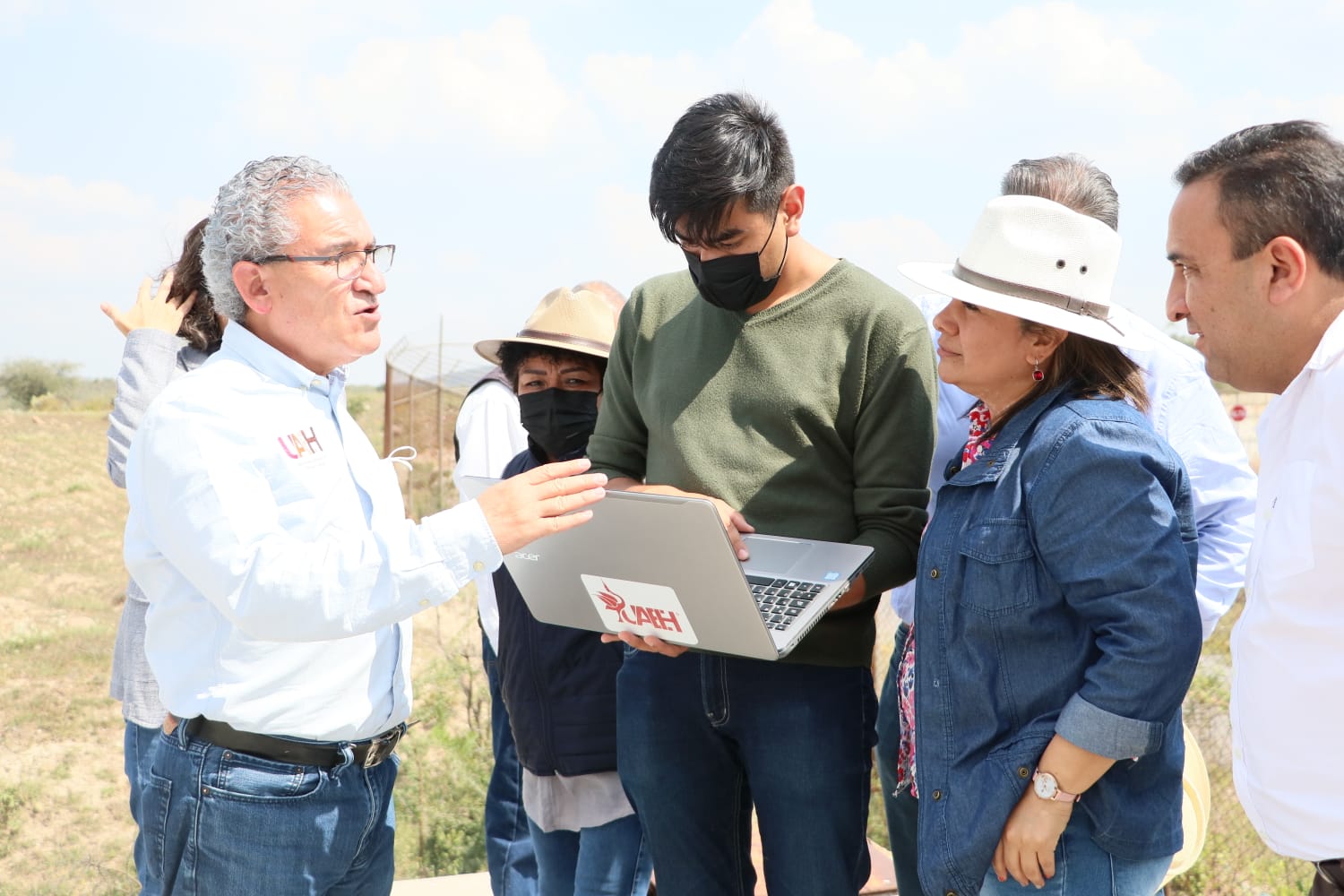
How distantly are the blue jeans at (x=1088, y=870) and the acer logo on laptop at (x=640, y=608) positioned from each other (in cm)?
78

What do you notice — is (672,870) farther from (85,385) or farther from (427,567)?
(85,385)

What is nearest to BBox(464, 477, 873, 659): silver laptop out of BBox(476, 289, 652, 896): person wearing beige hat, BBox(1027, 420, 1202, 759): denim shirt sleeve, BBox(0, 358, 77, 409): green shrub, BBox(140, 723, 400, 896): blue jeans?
BBox(476, 289, 652, 896): person wearing beige hat

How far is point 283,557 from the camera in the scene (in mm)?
2047

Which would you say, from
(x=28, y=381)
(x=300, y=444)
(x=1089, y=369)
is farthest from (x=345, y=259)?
(x=28, y=381)

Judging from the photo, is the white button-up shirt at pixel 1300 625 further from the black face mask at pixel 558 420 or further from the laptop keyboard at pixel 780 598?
the black face mask at pixel 558 420

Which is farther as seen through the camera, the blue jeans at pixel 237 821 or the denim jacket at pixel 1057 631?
the blue jeans at pixel 237 821

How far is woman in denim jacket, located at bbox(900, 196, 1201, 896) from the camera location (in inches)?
75.1

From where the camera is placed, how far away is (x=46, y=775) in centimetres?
745

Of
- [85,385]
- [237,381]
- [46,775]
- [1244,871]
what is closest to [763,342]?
[237,381]

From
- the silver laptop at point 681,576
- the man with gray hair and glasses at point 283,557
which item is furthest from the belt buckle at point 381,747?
the silver laptop at point 681,576

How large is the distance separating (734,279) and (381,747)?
132cm

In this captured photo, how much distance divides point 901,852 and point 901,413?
108cm

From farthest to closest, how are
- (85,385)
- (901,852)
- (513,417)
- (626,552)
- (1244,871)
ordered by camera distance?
(85,385)
(1244,871)
(513,417)
(901,852)
(626,552)

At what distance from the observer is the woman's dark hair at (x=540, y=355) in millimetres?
3252
